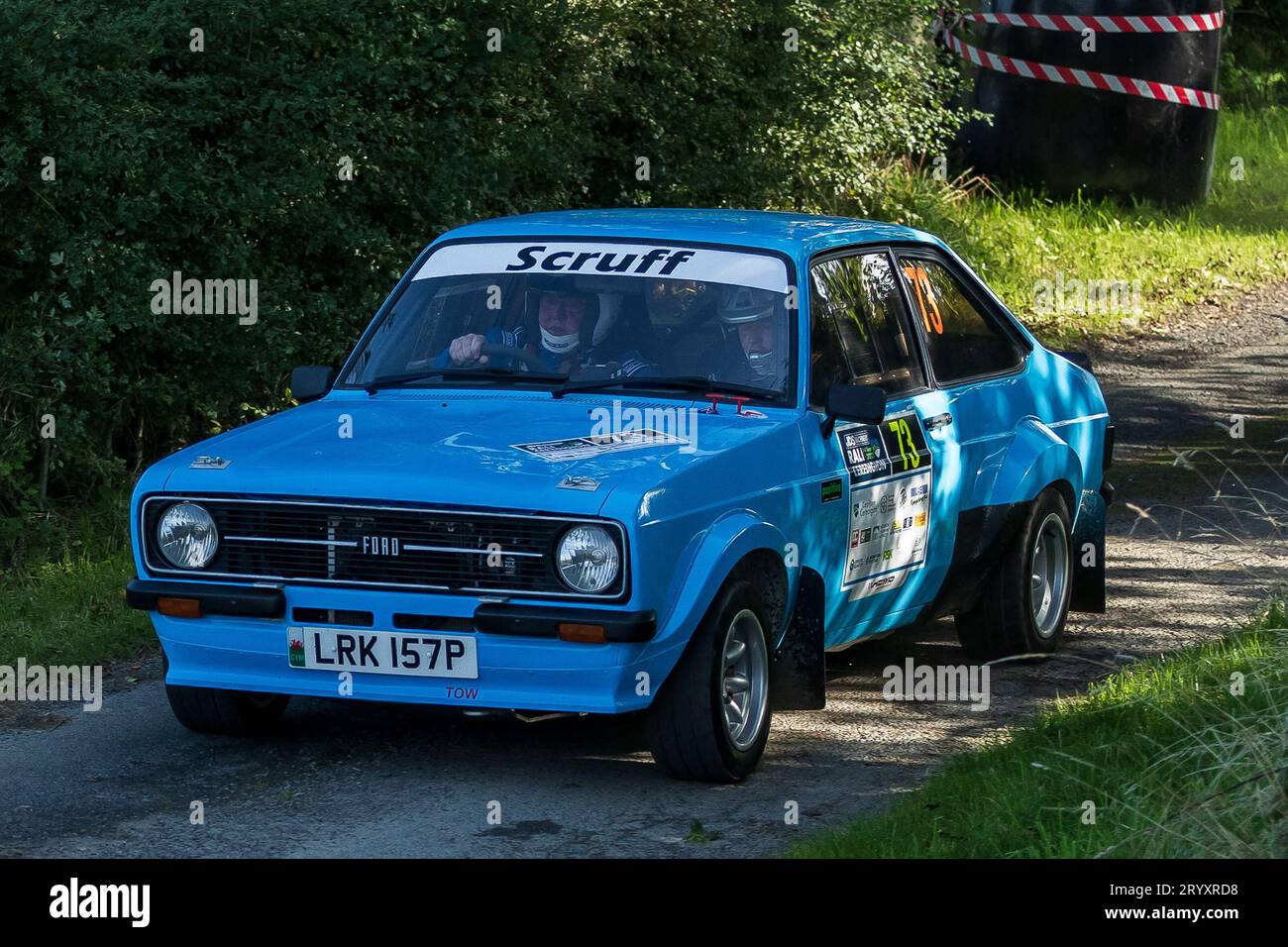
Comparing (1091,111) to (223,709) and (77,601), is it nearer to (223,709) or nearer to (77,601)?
(77,601)

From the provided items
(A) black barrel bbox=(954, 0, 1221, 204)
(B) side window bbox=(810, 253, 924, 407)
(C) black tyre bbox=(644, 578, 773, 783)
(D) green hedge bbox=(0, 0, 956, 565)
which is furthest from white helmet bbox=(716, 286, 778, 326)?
(A) black barrel bbox=(954, 0, 1221, 204)

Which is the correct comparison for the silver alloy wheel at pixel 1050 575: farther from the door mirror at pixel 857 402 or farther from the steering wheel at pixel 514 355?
the steering wheel at pixel 514 355

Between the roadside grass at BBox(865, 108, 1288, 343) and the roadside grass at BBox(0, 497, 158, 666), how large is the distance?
883 cm

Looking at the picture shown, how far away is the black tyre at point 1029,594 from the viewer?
7742mm

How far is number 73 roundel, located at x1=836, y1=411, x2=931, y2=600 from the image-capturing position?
6.79 meters

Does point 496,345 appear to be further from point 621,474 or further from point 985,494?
point 985,494

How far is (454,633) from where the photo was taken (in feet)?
18.9

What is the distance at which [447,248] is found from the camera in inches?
291

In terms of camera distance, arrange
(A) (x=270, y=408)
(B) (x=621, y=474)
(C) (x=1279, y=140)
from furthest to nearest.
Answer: (C) (x=1279, y=140) → (A) (x=270, y=408) → (B) (x=621, y=474)

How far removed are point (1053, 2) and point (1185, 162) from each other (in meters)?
2.28

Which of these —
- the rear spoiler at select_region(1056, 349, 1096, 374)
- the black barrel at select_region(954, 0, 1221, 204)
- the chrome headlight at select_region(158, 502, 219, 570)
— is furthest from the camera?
the black barrel at select_region(954, 0, 1221, 204)

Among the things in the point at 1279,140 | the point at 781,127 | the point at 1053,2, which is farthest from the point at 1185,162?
the point at 781,127

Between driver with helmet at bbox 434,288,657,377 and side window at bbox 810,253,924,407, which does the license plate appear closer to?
→ driver with helmet at bbox 434,288,657,377

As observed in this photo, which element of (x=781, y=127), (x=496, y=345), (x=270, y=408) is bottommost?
(x=270, y=408)
